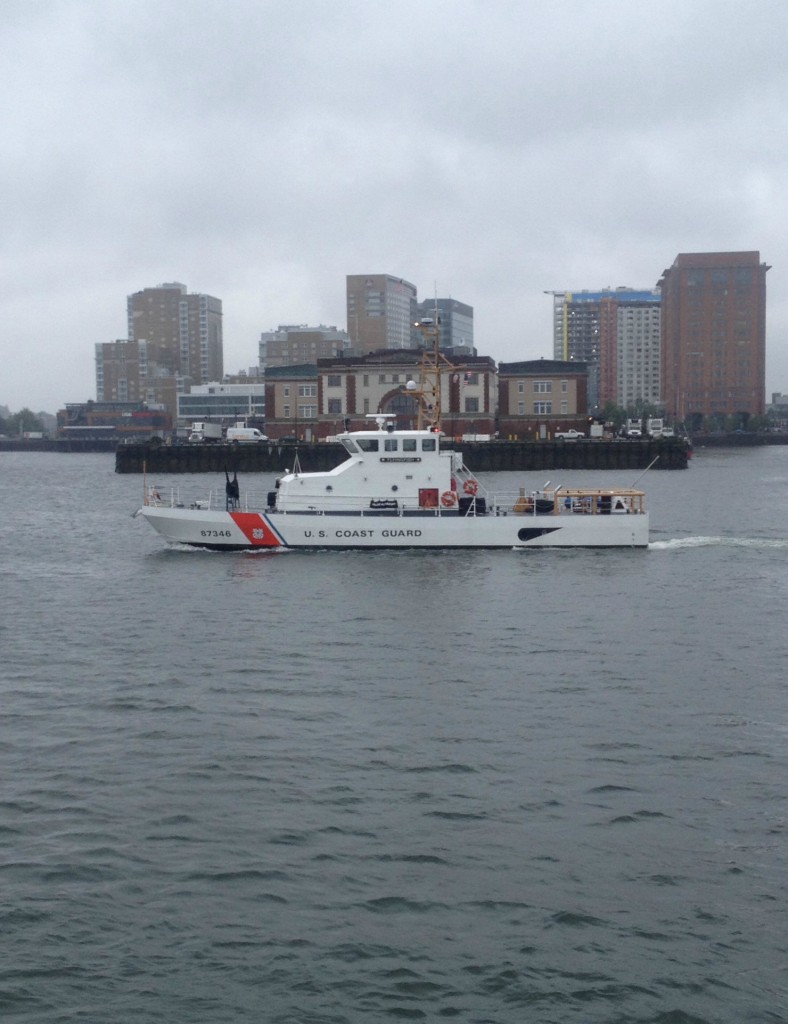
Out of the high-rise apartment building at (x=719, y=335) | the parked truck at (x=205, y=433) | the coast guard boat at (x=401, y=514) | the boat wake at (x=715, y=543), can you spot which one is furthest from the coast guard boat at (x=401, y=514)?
the high-rise apartment building at (x=719, y=335)

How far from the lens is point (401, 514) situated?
3531 cm

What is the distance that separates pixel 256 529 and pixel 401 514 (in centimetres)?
447

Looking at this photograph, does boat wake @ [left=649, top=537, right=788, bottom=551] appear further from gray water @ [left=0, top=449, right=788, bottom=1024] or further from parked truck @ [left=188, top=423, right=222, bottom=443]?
parked truck @ [left=188, top=423, right=222, bottom=443]

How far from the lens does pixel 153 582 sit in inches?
1222

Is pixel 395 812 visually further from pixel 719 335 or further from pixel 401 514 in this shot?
pixel 719 335

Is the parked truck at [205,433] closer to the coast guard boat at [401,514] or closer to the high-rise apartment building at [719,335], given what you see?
the coast guard boat at [401,514]

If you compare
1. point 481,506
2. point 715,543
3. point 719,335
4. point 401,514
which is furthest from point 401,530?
point 719,335

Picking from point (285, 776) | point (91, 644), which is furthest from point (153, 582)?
point (285, 776)

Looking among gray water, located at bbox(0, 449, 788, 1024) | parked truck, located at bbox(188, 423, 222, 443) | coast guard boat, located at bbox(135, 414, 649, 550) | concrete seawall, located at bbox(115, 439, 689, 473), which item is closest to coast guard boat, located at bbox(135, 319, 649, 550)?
coast guard boat, located at bbox(135, 414, 649, 550)

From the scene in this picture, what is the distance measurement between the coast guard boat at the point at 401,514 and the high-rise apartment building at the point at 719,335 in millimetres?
162366

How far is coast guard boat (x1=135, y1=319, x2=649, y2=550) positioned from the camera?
3519 cm

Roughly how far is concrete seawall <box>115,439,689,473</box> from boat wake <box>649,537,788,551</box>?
5266 cm

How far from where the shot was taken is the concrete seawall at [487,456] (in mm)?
92562

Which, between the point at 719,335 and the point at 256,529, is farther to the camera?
the point at 719,335
